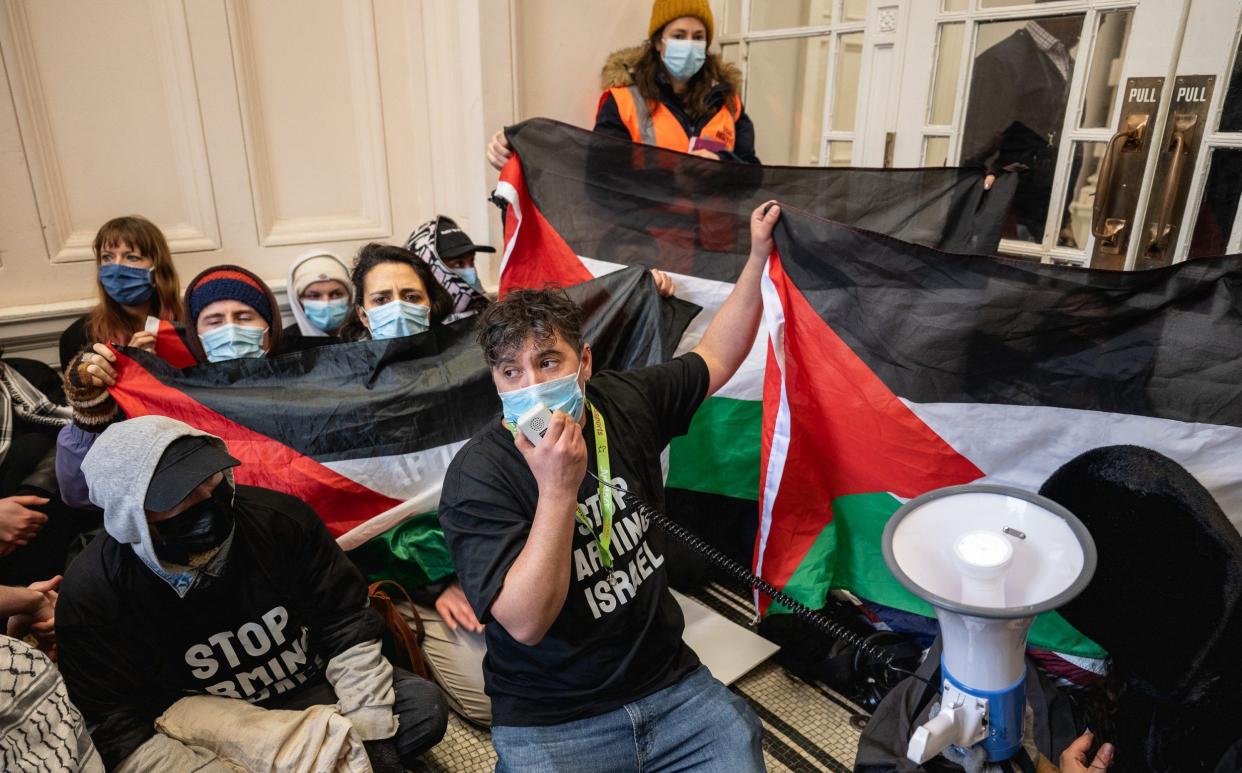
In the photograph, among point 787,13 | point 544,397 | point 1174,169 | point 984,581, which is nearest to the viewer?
point 984,581

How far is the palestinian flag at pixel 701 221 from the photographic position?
1866 millimetres

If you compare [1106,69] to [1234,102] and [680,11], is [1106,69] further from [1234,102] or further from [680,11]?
[680,11]

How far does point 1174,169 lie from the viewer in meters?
2.03

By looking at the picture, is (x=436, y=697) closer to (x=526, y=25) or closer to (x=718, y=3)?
(x=526, y=25)

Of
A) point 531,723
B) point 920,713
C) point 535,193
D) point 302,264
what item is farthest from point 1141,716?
point 302,264

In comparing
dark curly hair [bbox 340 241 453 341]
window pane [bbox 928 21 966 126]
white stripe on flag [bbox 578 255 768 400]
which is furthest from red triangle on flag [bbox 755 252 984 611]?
window pane [bbox 928 21 966 126]

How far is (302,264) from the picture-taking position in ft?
7.55

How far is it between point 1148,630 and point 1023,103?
5.41 feet

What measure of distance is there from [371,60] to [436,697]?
7.44 ft

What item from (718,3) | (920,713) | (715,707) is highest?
(718,3)

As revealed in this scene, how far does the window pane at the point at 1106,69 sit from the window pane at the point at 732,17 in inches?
51.3

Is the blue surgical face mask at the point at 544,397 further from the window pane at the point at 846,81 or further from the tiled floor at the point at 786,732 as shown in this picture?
the window pane at the point at 846,81

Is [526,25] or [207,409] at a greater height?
[526,25]

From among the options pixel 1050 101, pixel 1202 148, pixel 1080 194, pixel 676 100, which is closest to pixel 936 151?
pixel 1050 101
